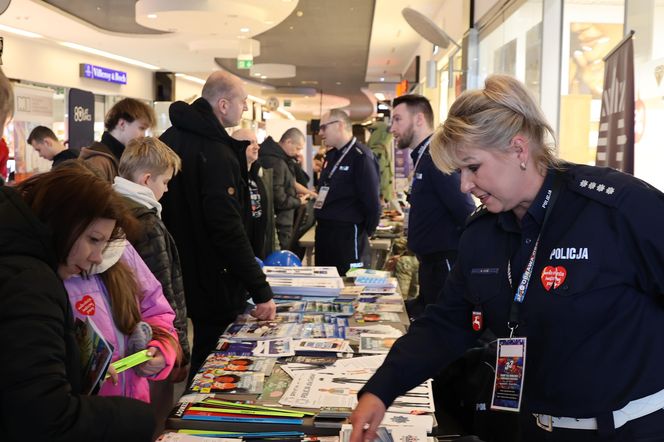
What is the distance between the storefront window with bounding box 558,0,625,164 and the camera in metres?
3.84

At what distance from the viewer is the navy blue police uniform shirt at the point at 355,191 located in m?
5.48

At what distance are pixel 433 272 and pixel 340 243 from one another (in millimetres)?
1788

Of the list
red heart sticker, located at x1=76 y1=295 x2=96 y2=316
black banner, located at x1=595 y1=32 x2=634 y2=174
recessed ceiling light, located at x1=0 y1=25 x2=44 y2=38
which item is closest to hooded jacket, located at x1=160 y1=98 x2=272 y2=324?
red heart sticker, located at x1=76 y1=295 x2=96 y2=316

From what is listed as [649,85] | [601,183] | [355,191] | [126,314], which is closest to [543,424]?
[601,183]

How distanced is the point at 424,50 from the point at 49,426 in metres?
11.9

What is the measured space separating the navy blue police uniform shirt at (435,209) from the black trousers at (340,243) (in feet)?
5.43

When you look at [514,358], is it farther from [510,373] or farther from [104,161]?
[104,161]

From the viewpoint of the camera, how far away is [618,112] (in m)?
2.62

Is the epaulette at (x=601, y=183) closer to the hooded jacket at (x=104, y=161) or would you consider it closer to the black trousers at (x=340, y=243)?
the hooded jacket at (x=104, y=161)

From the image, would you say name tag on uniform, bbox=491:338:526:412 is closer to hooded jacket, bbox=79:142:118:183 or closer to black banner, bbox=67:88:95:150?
hooded jacket, bbox=79:142:118:183

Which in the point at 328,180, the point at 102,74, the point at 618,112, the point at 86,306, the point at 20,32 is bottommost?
the point at 86,306

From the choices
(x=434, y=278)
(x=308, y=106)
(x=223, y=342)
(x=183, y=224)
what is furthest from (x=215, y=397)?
(x=308, y=106)

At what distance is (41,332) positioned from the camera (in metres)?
1.20

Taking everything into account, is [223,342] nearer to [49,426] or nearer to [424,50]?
[49,426]
